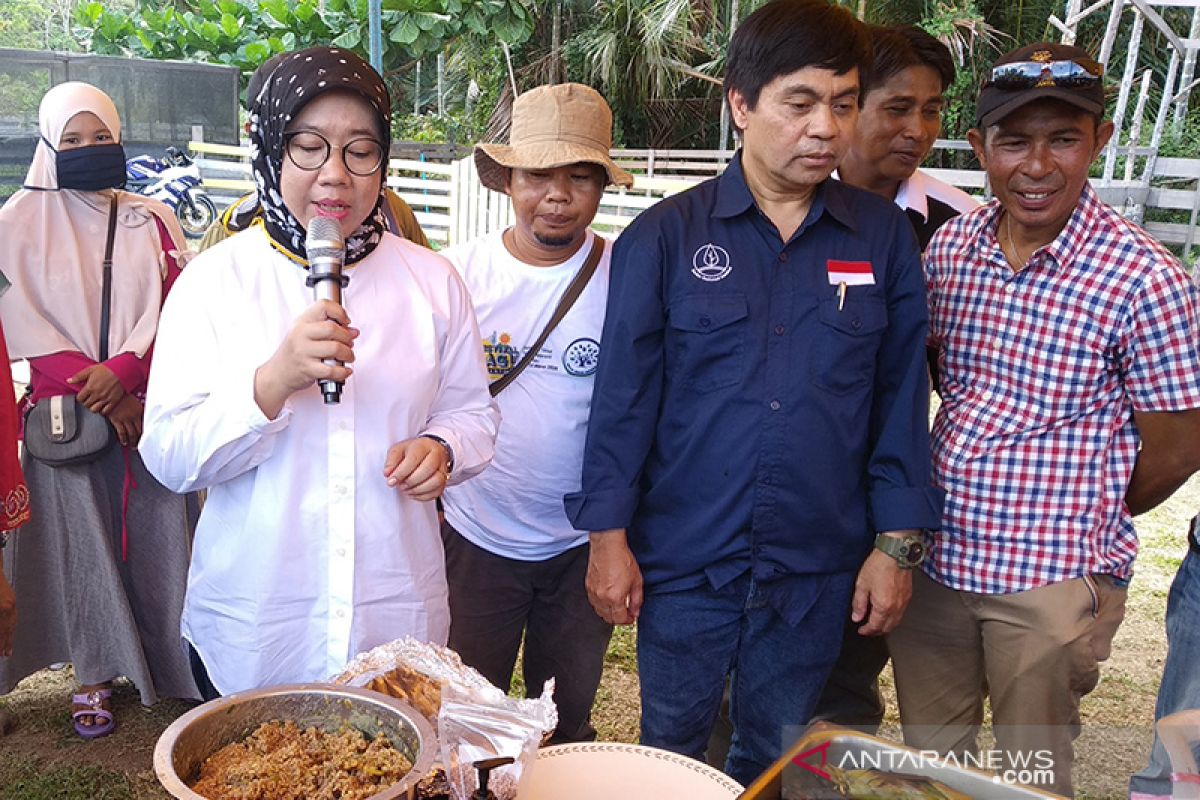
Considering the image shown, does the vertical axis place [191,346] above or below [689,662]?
above

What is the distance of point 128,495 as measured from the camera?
329 centimetres

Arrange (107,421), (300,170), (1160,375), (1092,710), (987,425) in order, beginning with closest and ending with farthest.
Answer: (300,170)
(1160,375)
(987,425)
(107,421)
(1092,710)

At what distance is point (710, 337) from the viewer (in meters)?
2.04

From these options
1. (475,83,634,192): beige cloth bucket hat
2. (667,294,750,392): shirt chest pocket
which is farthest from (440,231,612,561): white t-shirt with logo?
(667,294,750,392): shirt chest pocket

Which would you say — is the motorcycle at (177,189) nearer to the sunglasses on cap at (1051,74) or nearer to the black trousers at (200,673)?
the black trousers at (200,673)

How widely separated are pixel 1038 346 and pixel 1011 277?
17cm

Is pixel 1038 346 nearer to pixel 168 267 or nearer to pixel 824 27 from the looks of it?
pixel 824 27

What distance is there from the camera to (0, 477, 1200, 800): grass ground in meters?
3.06

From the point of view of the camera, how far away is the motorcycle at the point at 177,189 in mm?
10281

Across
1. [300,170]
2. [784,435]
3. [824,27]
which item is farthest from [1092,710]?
[300,170]

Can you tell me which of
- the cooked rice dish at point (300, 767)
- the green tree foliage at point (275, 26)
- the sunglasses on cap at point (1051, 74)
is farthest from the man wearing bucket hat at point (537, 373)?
the green tree foliage at point (275, 26)

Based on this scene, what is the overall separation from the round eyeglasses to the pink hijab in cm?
186

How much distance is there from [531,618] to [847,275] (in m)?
1.23

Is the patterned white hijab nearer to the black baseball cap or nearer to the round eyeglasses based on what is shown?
the round eyeglasses
